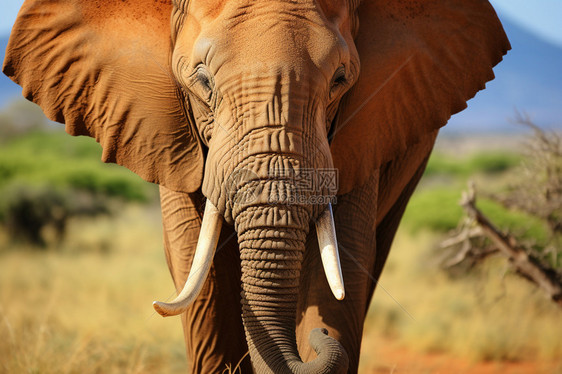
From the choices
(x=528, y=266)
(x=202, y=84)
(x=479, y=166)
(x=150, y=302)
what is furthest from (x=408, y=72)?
(x=479, y=166)

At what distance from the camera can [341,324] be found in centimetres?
333

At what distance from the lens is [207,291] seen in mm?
3561

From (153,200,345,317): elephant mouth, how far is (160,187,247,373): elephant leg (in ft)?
1.45

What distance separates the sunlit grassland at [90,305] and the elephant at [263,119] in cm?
142

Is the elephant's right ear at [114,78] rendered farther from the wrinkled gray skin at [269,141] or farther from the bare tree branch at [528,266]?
the bare tree branch at [528,266]

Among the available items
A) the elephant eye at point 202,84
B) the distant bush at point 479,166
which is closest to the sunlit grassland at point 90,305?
the elephant eye at point 202,84

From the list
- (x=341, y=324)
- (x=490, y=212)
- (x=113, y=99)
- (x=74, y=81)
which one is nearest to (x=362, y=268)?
(x=341, y=324)

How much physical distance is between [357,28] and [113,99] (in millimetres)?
1143

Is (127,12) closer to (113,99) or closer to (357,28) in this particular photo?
(113,99)

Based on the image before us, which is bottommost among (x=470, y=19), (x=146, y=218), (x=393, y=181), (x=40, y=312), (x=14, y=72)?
(x=146, y=218)

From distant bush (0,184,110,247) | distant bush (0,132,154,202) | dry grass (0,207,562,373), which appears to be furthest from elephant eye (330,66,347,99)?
distant bush (0,132,154,202)

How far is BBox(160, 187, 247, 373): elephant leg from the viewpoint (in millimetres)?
3430

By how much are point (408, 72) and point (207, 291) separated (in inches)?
56.9

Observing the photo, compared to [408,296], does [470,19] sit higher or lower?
higher
